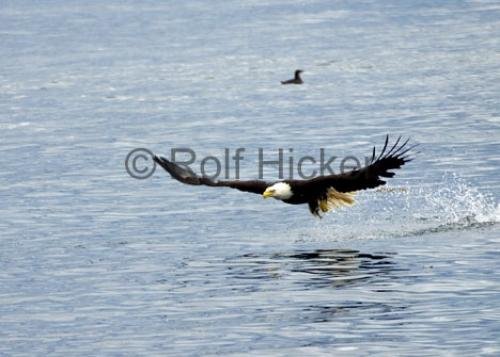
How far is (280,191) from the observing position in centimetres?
1952

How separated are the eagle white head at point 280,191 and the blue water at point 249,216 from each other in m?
0.74

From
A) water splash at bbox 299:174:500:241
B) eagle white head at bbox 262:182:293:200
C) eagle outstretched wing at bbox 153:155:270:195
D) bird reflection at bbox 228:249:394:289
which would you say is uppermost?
eagle outstretched wing at bbox 153:155:270:195

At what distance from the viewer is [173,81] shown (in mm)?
47594

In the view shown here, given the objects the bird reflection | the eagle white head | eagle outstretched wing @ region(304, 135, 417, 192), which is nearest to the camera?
the bird reflection

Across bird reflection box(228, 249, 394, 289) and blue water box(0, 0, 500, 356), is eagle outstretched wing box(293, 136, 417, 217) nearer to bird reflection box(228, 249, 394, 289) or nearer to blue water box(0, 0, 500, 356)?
blue water box(0, 0, 500, 356)

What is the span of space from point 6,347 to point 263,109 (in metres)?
23.9

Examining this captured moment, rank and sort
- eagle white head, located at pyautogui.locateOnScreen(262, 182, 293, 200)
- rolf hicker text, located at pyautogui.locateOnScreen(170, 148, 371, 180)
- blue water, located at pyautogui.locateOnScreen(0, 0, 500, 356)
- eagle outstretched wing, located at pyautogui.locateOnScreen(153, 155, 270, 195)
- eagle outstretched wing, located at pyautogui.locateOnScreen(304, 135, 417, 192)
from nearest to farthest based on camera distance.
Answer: blue water, located at pyautogui.locateOnScreen(0, 0, 500, 356) < eagle outstretched wing, located at pyautogui.locateOnScreen(304, 135, 417, 192) < eagle white head, located at pyautogui.locateOnScreen(262, 182, 293, 200) < eagle outstretched wing, located at pyautogui.locateOnScreen(153, 155, 270, 195) < rolf hicker text, located at pyautogui.locateOnScreen(170, 148, 371, 180)

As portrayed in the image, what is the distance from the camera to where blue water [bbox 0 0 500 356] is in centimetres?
1545

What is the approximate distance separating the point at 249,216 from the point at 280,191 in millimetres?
3623

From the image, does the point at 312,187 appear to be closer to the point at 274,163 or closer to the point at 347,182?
the point at 347,182

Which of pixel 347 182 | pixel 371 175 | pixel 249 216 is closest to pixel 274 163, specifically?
pixel 249 216

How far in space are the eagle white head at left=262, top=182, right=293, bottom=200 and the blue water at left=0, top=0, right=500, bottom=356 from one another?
736 millimetres

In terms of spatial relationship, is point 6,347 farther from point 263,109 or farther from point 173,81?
point 173,81

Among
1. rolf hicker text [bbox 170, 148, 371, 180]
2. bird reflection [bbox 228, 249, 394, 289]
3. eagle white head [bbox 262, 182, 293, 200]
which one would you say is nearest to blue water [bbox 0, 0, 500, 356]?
bird reflection [bbox 228, 249, 394, 289]
